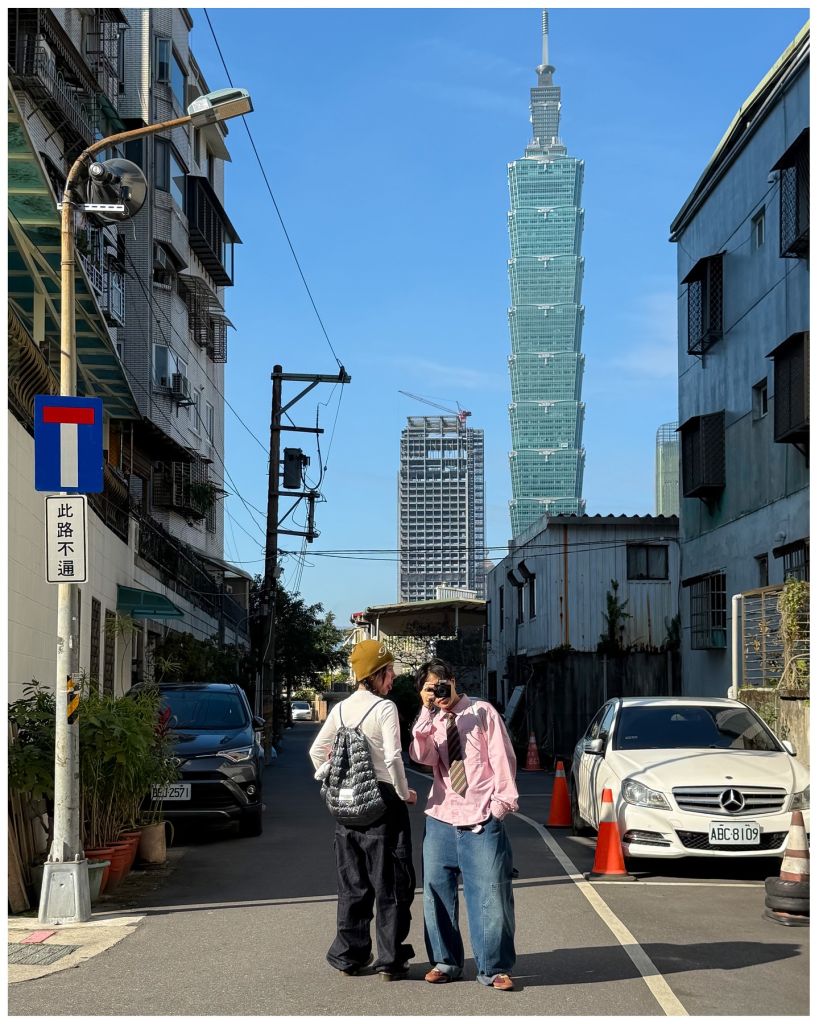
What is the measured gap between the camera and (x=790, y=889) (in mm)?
9328

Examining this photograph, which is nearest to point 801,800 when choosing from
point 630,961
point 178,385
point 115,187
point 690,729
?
point 690,729

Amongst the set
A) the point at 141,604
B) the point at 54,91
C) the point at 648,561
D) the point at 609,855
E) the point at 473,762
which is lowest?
the point at 609,855

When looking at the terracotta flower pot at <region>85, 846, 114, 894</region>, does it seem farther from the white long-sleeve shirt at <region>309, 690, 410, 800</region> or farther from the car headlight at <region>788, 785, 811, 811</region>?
the car headlight at <region>788, 785, 811, 811</region>

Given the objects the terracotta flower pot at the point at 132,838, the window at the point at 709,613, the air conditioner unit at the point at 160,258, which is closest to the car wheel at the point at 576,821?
the terracotta flower pot at the point at 132,838

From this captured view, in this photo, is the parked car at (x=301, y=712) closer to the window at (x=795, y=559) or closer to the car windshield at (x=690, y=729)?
the window at (x=795, y=559)

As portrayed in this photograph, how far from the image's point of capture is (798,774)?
465 inches

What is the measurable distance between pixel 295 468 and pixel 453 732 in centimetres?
2967

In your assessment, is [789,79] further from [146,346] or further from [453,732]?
[146,346]

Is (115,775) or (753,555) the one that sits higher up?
(753,555)

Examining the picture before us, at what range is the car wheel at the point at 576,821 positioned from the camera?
579 inches

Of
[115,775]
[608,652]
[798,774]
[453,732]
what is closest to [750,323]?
[608,652]

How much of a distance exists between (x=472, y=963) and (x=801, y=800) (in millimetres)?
4705

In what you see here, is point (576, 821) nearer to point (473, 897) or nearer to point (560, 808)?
point (560, 808)

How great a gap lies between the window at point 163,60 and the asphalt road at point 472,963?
33.3 m
